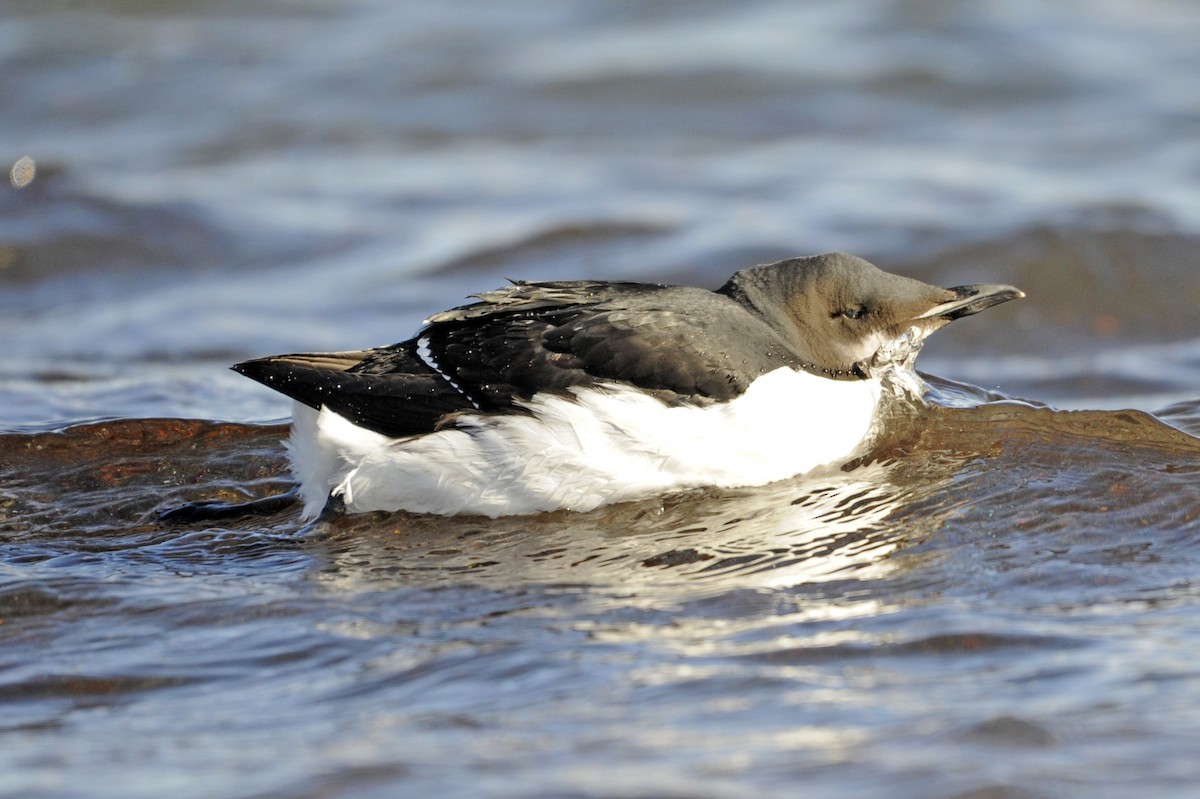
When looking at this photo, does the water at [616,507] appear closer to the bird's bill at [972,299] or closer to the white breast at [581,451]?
the white breast at [581,451]

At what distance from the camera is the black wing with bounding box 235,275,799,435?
452 cm

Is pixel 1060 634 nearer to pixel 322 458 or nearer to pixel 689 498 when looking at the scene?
pixel 689 498

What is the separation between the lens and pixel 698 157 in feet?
34.6

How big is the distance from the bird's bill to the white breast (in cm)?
66

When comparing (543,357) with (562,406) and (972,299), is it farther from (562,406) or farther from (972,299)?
(972,299)

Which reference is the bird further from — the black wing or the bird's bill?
the bird's bill

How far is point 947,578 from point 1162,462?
1358 millimetres

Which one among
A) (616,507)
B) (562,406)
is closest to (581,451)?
(562,406)

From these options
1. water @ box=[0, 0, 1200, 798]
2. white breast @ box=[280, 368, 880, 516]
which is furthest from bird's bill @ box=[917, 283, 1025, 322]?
white breast @ box=[280, 368, 880, 516]

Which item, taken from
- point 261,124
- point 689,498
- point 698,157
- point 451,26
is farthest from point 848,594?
point 451,26

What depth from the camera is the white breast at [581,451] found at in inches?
178

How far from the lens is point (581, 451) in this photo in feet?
14.9

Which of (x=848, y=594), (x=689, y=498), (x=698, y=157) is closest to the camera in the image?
(x=848, y=594)

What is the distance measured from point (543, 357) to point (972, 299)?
1.60 meters
